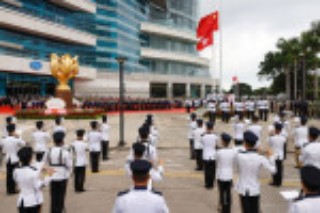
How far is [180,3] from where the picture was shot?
282 feet

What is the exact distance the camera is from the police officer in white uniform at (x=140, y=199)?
142 inches

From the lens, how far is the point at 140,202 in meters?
3.60

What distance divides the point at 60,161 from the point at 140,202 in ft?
12.6

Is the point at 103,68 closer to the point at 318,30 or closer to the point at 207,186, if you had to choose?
the point at 318,30

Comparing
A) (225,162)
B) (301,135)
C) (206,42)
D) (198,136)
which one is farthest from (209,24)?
(225,162)

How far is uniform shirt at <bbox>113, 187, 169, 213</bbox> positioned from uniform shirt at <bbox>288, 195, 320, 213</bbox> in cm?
129

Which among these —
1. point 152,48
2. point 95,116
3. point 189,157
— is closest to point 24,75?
point 95,116

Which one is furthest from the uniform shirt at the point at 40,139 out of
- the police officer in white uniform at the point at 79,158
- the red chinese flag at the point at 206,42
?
the red chinese flag at the point at 206,42

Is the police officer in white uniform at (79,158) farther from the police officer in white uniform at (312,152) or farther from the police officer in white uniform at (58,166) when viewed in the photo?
the police officer in white uniform at (312,152)

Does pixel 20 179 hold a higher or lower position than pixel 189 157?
higher

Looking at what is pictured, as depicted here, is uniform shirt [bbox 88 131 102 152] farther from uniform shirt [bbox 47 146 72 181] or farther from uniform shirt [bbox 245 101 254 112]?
uniform shirt [bbox 245 101 254 112]

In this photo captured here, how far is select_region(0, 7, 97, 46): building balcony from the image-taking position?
41.9 meters

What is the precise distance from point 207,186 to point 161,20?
232 feet

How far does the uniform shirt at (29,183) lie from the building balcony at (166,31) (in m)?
67.4
